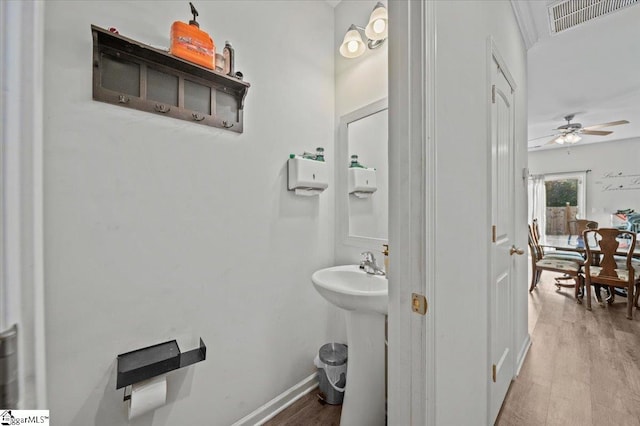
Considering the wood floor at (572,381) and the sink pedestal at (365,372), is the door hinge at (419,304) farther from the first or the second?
the wood floor at (572,381)

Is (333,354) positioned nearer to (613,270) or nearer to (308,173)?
(308,173)

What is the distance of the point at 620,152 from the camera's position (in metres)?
5.33

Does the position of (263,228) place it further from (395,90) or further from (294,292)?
(395,90)

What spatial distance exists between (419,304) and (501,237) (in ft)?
3.67

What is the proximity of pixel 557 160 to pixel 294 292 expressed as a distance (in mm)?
7162

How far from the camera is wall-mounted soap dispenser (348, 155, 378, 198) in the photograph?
1975 mm

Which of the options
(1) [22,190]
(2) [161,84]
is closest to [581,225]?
(2) [161,84]

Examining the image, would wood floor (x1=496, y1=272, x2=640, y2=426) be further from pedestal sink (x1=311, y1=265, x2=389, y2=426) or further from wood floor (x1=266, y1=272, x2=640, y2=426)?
pedestal sink (x1=311, y1=265, x2=389, y2=426)

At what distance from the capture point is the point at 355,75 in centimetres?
198

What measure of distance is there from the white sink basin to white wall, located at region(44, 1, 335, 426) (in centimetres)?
27

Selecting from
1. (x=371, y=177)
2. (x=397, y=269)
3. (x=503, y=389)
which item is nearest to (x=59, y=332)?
(x=397, y=269)

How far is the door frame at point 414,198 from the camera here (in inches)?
32.5

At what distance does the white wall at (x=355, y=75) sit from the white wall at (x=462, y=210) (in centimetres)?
66

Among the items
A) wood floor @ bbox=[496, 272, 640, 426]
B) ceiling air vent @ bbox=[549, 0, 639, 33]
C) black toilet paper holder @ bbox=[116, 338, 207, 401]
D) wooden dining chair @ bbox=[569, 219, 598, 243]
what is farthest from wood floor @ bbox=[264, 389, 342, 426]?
wooden dining chair @ bbox=[569, 219, 598, 243]
